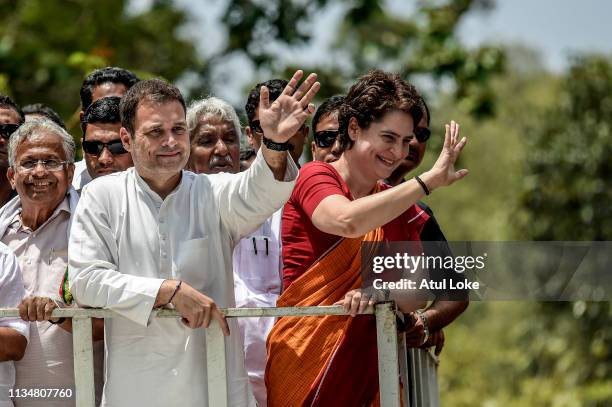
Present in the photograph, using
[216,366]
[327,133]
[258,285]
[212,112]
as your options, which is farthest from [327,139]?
[216,366]

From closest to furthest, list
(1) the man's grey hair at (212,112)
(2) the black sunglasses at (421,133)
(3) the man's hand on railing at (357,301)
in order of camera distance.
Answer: (3) the man's hand on railing at (357,301), (2) the black sunglasses at (421,133), (1) the man's grey hair at (212,112)

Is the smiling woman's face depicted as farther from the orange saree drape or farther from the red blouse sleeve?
the orange saree drape

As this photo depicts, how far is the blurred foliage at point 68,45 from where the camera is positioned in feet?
43.9

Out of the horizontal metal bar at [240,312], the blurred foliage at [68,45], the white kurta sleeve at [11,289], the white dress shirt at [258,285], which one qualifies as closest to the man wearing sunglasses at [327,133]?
the white dress shirt at [258,285]

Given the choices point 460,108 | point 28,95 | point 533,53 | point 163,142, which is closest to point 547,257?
point 163,142

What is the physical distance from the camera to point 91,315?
469cm

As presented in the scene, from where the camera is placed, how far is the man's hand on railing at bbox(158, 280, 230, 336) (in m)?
4.58

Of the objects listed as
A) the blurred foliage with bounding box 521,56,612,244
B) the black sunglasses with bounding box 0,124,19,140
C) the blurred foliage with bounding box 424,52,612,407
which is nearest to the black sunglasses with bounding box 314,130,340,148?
the black sunglasses with bounding box 0,124,19,140

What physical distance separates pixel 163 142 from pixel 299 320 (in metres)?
0.95

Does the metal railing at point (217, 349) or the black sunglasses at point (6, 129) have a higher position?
the black sunglasses at point (6, 129)

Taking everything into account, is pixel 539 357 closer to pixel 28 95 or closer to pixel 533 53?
pixel 28 95

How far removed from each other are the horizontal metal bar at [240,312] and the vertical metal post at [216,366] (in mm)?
89

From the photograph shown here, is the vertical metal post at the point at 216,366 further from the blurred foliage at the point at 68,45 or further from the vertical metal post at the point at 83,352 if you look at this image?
the blurred foliage at the point at 68,45

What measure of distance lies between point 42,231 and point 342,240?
1.39 m
